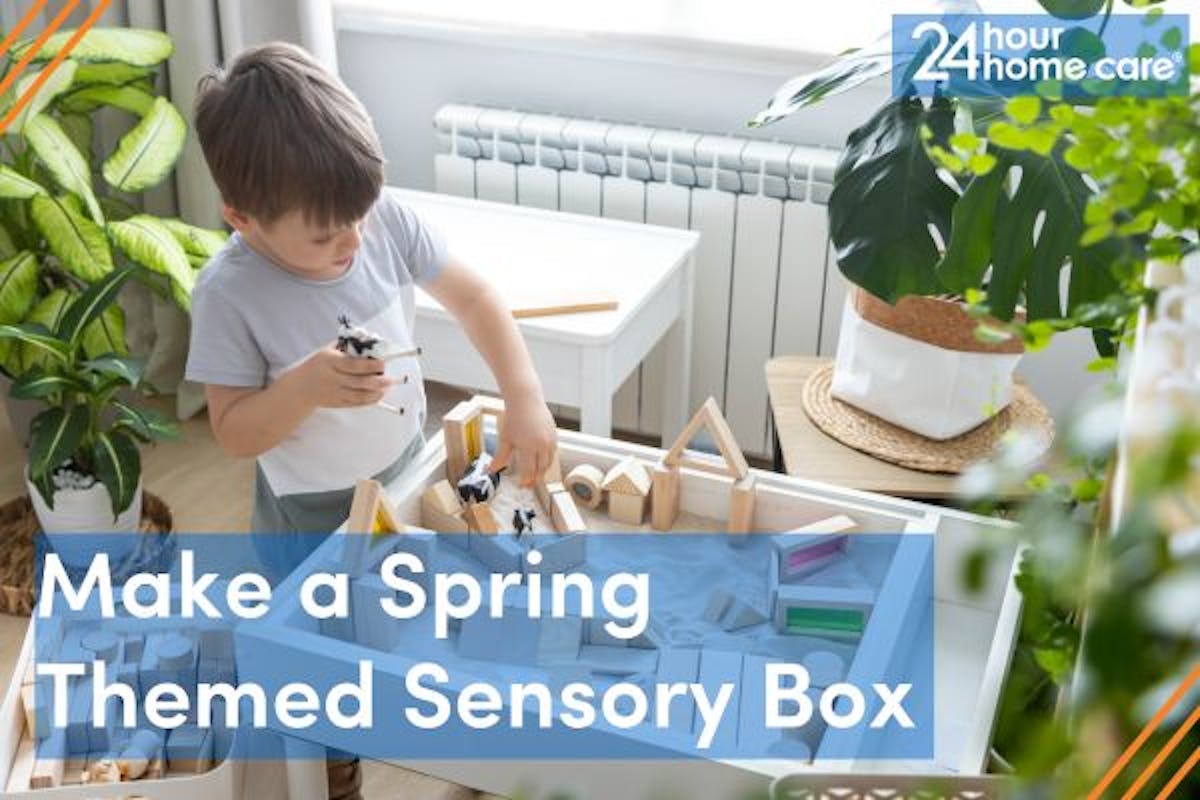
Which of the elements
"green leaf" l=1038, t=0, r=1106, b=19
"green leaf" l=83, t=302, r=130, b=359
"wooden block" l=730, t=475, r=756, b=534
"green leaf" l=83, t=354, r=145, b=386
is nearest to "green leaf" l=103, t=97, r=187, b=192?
"green leaf" l=83, t=302, r=130, b=359

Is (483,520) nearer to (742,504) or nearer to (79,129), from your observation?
(742,504)

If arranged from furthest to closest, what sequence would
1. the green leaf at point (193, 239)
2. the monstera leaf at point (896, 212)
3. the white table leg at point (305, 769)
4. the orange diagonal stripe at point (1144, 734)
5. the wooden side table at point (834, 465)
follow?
the green leaf at point (193, 239)
the wooden side table at point (834, 465)
the monstera leaf at point (896, 212)
the white table leg at point (305, 769)
the orange diagonal stripe at point (1144, 734)

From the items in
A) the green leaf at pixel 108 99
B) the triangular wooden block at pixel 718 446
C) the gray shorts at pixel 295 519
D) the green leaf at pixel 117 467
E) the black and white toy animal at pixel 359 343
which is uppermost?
the black and white toy animal at pixel 359 343

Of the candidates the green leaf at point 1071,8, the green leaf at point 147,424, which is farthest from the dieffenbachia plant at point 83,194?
the green leaf at point 1071,8

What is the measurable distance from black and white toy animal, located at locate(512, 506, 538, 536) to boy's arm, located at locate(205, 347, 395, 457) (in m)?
0.19

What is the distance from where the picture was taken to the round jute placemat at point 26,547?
2.42 meters

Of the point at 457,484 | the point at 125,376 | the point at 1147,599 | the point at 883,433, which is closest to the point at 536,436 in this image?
the point at 457,484

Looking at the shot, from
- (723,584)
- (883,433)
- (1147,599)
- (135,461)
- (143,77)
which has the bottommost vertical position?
(135,461)

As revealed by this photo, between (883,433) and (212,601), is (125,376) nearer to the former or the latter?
(212,601)

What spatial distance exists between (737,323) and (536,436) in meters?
1.20

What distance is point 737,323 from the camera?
2.71 m

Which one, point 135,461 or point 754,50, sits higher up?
point 754,50

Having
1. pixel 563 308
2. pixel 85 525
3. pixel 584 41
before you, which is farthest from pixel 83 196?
pixel 584 41

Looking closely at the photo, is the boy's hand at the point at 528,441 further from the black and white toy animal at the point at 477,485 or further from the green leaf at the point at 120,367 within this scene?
the green leaf at the point at 120,367
